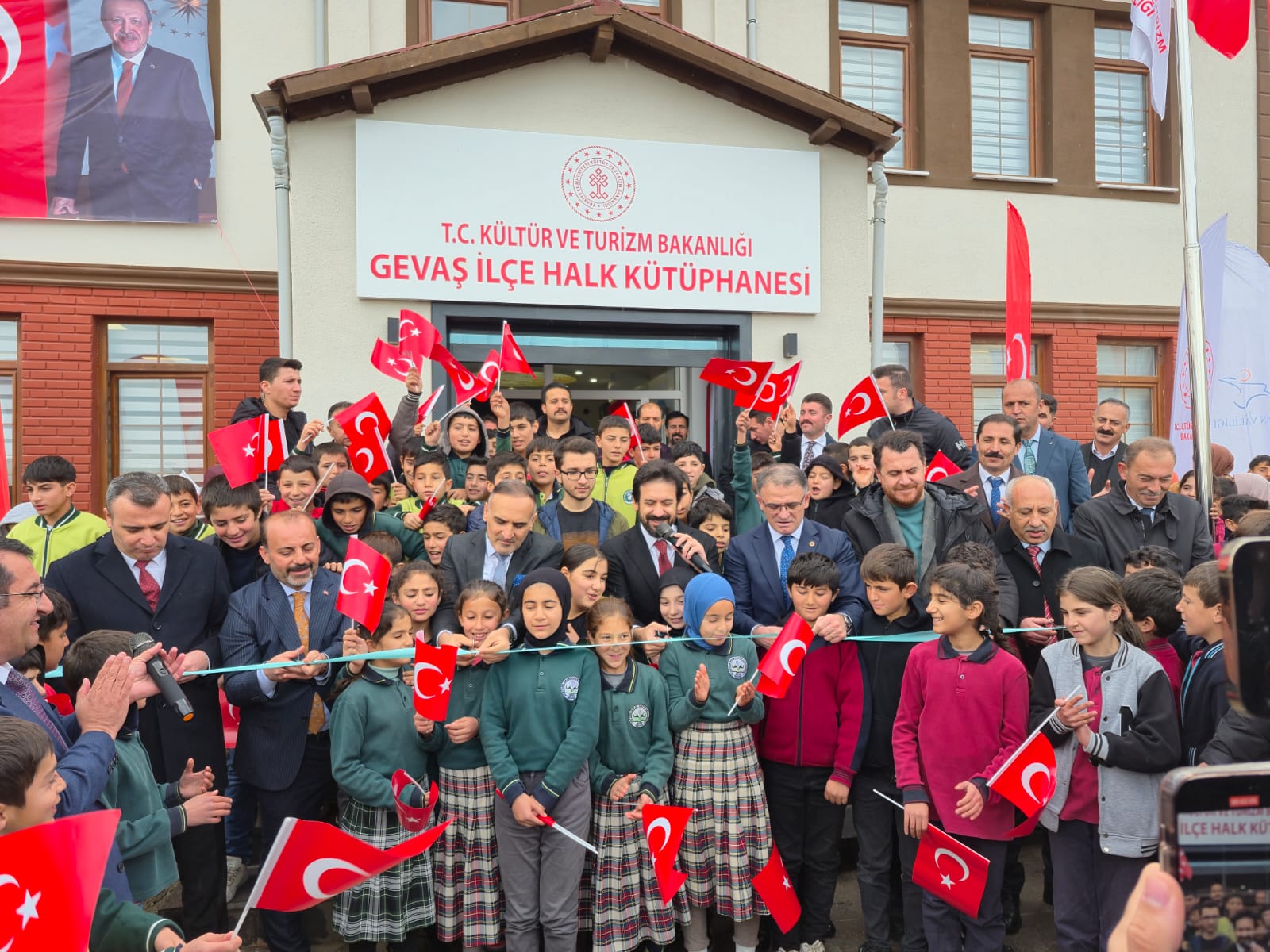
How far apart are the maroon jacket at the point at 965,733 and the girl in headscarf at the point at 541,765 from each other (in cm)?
138

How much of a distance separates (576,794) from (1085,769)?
208 centimetres

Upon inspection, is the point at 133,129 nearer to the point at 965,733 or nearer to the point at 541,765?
the point at 541,765

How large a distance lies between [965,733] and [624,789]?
1437mm

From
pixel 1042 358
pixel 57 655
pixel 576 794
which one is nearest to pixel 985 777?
pixel 576 794

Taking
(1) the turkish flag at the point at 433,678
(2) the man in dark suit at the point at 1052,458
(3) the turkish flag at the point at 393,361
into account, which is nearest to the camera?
(1) the turkish flag at the point at 433,678

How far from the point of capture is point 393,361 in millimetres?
7641

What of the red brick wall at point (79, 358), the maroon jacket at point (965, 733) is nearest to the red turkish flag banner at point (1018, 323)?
the maroon jacket at point (965, 733)

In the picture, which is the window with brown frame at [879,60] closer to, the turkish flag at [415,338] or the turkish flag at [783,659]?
the turkish flag at [415,338]

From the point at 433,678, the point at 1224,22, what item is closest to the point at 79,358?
the point at 433,678

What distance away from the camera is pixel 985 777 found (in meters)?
4.09

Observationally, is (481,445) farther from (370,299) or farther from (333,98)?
(333,98)

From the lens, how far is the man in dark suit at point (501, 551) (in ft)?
16.0

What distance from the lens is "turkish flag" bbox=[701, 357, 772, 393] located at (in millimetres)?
7602

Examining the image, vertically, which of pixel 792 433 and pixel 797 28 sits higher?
pixel 797 28
